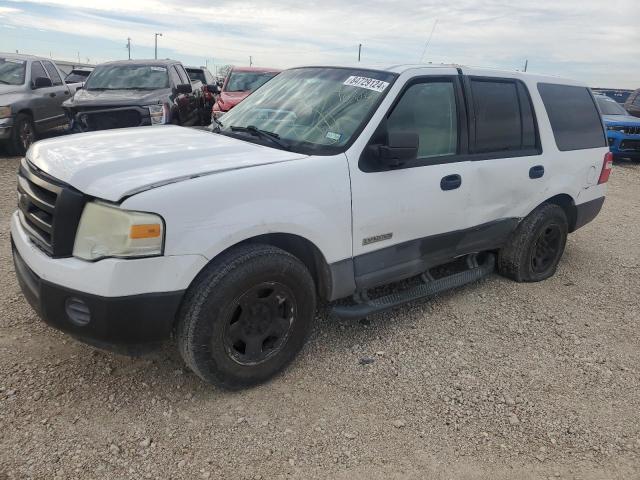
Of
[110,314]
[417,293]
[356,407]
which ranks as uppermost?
[110,314]

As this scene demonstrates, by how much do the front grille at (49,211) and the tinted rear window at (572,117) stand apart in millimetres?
3768

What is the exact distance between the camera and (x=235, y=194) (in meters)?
2.59

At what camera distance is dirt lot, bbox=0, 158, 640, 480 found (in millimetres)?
2453

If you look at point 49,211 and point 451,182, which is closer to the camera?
point 49,211

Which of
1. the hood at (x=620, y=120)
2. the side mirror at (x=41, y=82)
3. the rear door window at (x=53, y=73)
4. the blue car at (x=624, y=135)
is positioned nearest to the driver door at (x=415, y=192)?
the side mirror at (x=41, y=82)

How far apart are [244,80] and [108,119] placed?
4.32 meters

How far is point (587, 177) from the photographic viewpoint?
4793 mm

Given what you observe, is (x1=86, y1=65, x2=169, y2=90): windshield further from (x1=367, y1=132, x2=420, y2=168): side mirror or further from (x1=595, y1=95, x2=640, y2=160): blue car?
(x1=595, y1=95, x2=640, y2=160): blue car

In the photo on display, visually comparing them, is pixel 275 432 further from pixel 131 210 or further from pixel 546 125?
pixel 546 125

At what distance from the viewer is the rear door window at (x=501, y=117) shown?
384 cm

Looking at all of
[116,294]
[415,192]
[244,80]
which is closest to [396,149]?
[415,192]

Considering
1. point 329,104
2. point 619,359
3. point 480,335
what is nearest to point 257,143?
point 329,104

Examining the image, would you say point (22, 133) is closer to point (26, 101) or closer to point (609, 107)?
point (26, 101)

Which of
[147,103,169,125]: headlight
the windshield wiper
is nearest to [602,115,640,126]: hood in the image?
[147,103,169,125]: headlight
